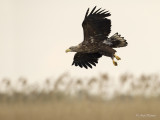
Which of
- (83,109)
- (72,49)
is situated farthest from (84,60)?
(83,109)

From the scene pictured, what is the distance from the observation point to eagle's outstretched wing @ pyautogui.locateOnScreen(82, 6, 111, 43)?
13008mm

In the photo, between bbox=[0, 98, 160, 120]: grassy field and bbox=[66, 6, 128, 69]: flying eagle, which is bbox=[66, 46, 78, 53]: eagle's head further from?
bbox=[0, 98, 160, 120]: grassy field

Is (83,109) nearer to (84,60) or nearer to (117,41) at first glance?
(84,60)

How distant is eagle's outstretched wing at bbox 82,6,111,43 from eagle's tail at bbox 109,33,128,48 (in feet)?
1.04

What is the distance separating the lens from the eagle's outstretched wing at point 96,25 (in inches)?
512

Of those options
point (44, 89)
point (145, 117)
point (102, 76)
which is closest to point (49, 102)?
point (44, 89)

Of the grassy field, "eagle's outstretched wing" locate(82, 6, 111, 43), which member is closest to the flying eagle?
"eagle's outstretched wing" locate(82, 6, 111, 43)

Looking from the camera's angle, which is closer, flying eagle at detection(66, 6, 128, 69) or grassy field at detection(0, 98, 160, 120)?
flying eagle at detection(66, 6, 128, 69)

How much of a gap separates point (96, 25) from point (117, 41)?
0.59 meters

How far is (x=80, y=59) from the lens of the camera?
13.9 meters

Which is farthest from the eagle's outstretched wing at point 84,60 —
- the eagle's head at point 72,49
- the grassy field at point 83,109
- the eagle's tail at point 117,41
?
the grassy field at point 83,109

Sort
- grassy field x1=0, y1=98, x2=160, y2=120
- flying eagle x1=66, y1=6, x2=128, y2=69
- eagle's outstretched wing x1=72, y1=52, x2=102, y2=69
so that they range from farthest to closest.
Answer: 1. grassy field x1=0, y1=98, x2=160, y2=120
2. eagle's outstretched wing x1=72, y1=52, x2=102, y2=69
3. flying eagle x1=66, y1=6, x2=128, y2=69

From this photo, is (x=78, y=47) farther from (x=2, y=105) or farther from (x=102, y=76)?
(x=2, y=105)

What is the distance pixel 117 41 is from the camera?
527 inches
